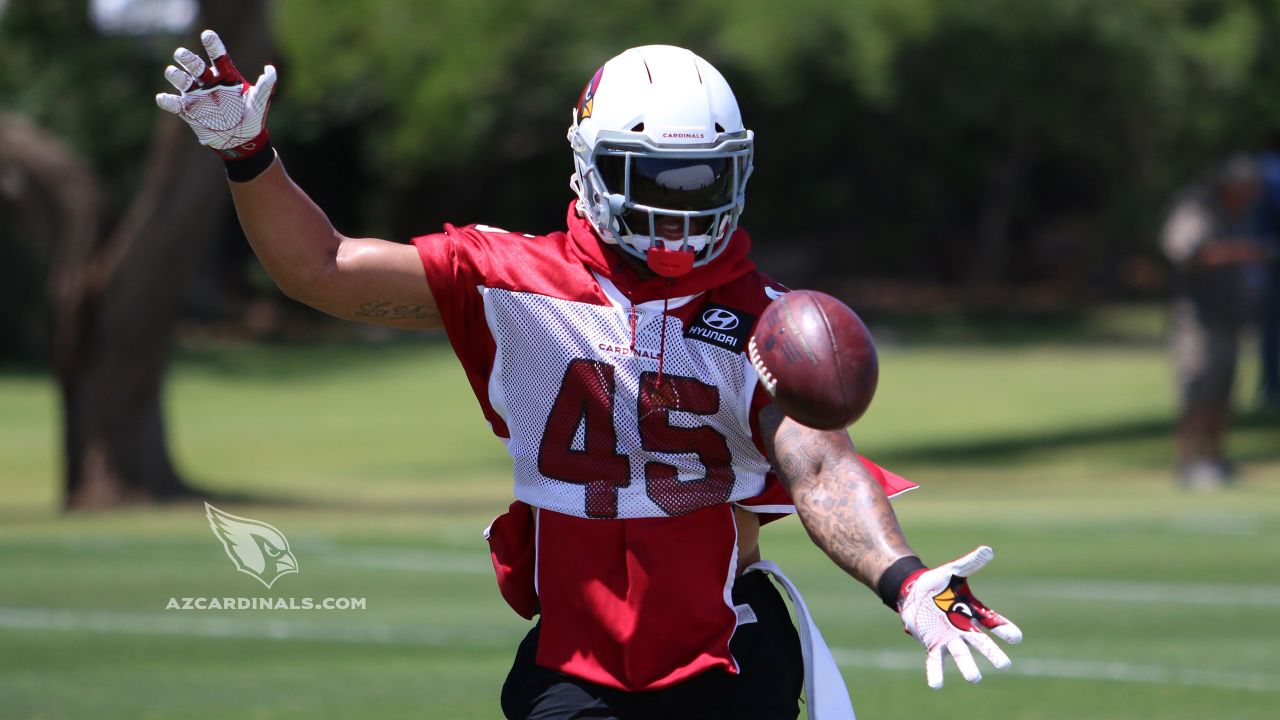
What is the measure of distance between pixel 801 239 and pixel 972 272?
481 cm

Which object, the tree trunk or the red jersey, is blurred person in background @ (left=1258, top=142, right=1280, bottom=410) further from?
the red jersey

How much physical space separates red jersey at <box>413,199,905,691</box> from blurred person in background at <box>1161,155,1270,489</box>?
44.6 feet

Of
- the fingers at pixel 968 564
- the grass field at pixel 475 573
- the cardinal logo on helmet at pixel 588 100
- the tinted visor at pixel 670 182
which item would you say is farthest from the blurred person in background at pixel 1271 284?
the fingers at pixel 968 564

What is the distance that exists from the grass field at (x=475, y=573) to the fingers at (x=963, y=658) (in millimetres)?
4482

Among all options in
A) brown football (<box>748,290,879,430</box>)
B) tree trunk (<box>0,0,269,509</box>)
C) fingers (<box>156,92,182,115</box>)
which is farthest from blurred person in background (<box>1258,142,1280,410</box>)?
fingers (<box>156,92,182,115</box>)

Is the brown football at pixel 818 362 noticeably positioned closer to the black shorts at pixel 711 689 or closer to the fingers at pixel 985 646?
the fingers at pixel 985 646

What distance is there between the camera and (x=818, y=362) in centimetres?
396

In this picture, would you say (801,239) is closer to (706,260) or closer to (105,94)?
(105,94)

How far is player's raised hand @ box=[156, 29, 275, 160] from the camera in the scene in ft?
13.9

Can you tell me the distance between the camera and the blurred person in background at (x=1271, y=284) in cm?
1845

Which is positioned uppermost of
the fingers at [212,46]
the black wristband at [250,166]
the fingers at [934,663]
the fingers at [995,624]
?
the fingers at [212,46]

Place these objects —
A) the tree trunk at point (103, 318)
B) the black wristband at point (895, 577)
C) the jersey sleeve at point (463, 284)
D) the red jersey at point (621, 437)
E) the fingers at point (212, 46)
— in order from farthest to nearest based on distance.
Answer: the tree trunk at point (103, 318)
the jersey sleeve at point (463, 284)
the red jersey at point (621, 437)
the fingers at point (212, 46)
the black wristband at point (895, 577)

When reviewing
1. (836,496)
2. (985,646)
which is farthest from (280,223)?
(985,646)

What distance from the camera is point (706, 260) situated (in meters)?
4.44
